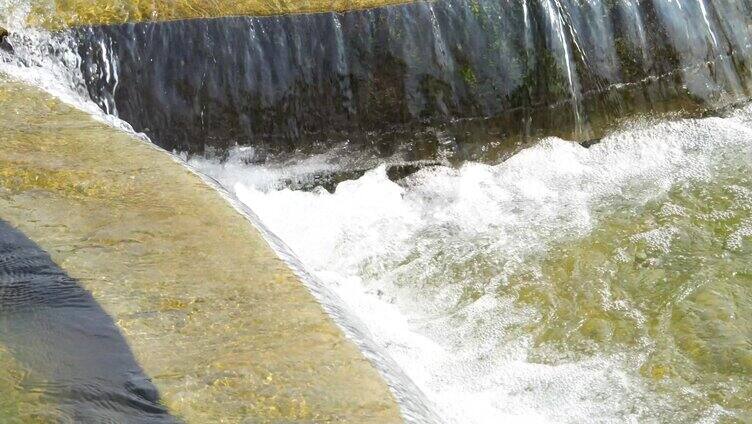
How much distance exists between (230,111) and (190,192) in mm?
2049

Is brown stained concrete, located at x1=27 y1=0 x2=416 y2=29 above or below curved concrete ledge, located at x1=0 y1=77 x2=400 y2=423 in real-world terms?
above

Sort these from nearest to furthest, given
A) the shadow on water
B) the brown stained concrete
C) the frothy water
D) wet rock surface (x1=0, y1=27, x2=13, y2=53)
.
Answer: the shadow on water, the frothy water, wet rock surface (x1=0, y1=27, x2=13, y2=53), the brown stained concrete

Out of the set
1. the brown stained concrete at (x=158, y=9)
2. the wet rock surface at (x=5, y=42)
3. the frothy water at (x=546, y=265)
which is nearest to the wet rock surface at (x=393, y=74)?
the brown stained concrete at (x=158, y=9)

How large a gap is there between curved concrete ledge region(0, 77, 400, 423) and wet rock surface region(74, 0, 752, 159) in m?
1.47

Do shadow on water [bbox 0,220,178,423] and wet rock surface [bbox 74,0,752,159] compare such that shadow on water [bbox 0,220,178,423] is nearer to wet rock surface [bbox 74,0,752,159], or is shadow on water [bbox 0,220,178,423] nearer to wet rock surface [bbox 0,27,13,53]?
wet rock surface [bbox 0,27,13,53]

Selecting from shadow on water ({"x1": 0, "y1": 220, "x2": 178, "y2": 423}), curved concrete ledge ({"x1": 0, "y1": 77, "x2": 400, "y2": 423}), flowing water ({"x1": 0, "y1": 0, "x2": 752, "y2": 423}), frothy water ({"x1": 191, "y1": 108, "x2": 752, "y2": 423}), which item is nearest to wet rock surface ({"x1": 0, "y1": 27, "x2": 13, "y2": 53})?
flowing water ({"x1": 0, "y1": 0, "x2": 752, "y2": 423})

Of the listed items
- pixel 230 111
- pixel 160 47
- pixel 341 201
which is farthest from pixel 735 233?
pixel 160 47

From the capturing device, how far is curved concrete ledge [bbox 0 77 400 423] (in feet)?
8.15

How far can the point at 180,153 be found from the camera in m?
5.36

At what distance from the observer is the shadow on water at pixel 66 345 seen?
2.46 metres

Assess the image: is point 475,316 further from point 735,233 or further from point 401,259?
point 735,233

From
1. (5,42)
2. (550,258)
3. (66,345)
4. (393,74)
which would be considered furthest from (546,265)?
(5,42)

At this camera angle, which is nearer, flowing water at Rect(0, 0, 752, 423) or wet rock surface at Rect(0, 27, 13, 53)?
flowing water at Rect(0, 0, 752, 423)

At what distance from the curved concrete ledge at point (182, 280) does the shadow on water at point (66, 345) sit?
0.04m
